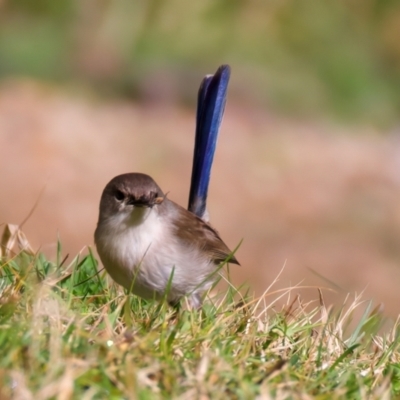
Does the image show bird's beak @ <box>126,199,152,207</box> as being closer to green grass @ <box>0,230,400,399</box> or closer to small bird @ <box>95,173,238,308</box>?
small bird @ <box>95,173,238,308</box>

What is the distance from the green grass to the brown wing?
1.46ft

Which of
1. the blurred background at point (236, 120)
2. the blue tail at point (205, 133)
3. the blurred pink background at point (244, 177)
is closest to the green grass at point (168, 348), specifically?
the blue tail at point (205, 133)

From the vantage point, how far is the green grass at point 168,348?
125 inches

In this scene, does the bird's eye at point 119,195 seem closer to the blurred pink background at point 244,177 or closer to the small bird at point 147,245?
the small bird at point 147,245

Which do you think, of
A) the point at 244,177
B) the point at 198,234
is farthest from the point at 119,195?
the point at 244,177

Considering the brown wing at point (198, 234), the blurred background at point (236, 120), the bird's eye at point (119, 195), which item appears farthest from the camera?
the blurred background at point (236, 120)

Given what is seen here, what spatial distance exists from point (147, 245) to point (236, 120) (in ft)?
32.3

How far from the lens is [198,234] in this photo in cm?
534

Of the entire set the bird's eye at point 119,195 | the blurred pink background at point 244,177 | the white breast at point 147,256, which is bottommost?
the blurred pink background at point 244,177

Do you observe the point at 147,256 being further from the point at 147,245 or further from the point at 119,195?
the point at 119,195

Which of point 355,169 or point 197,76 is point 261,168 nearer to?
point 355,169

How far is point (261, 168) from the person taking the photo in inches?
510

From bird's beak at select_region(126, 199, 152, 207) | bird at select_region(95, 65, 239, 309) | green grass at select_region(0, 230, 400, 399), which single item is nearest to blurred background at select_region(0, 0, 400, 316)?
bird at select_region(95, 65, 239, 309)

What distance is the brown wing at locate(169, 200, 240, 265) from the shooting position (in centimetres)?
513
